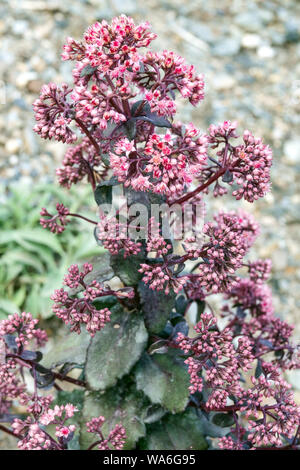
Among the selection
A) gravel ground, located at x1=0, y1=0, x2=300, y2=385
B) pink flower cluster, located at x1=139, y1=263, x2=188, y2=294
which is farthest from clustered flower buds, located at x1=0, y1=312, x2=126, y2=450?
gravel ground, located at x1=0, y1=0, x2=300, y2=385

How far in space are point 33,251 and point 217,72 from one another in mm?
2402

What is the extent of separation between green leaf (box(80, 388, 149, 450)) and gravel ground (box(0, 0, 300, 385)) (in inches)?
67.5

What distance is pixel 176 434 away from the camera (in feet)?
5.68

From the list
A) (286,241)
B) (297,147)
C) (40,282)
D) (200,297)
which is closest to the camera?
(200,297)

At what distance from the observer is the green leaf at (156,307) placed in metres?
1.49

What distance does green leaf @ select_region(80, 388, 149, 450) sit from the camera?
64.5 inches

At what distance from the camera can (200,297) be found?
1774mm

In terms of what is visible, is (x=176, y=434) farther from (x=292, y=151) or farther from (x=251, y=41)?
(x=251, y=41)

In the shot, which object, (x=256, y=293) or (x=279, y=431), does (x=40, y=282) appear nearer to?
(x=256, y=293)

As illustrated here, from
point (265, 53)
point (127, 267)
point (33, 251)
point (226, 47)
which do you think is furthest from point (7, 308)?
point (265, 53)

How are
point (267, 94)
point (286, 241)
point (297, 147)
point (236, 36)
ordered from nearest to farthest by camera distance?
point (286, 241) → point (297, 147) → point (267, 94) → point (236, 36)

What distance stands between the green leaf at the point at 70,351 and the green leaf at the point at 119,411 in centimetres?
13

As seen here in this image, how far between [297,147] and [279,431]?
9.76ft
